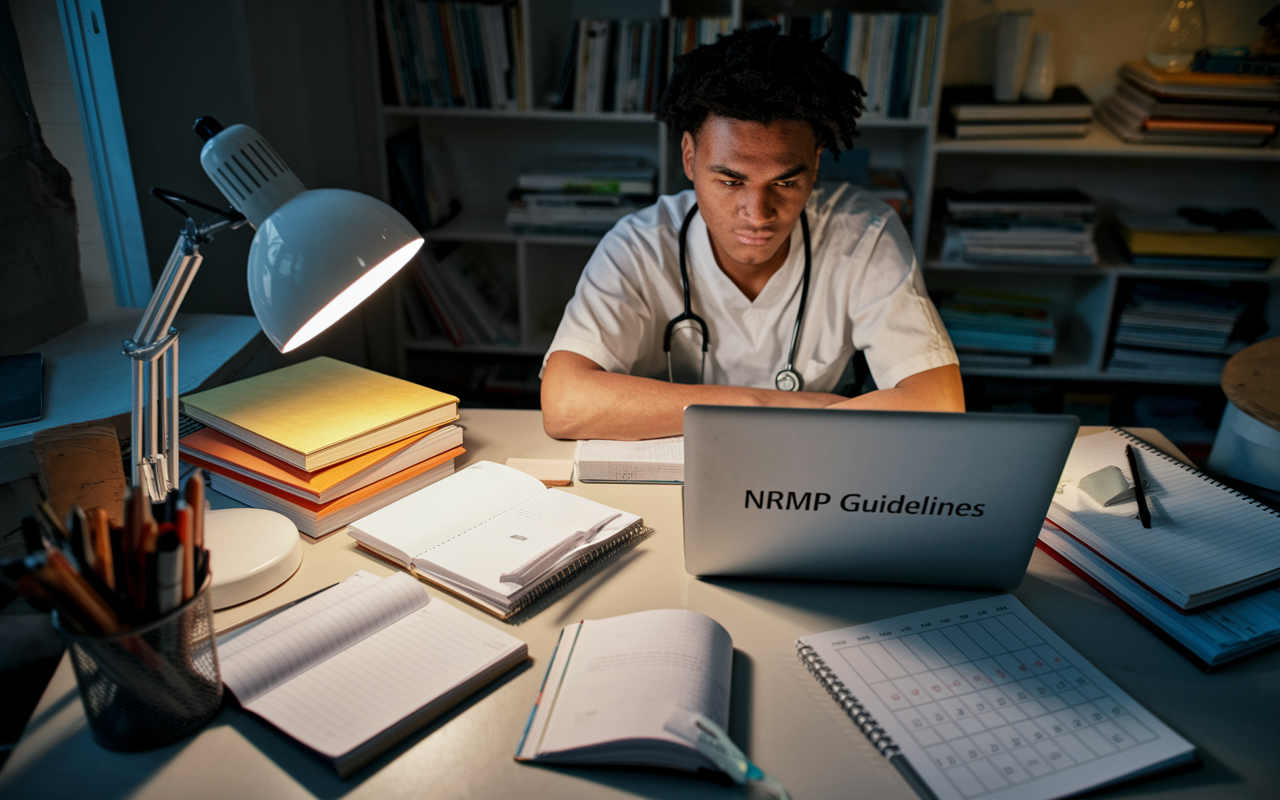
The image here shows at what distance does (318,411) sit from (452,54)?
1.73 meters

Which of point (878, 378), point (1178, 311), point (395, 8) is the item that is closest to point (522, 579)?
point (878, 378)

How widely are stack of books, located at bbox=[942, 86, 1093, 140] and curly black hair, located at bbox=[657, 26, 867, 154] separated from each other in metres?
1.03

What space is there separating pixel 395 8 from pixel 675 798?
2.47 m

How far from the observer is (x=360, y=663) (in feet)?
2.70

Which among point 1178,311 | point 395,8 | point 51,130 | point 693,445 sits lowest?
point 1178,311

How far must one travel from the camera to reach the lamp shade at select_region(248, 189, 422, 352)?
765 millimetres

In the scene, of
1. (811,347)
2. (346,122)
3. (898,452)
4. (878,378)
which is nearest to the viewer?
(898,452)

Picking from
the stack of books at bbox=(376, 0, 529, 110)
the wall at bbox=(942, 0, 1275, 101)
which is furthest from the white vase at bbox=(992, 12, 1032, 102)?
the stack of books at bbox=(376, 0, 529, 110)

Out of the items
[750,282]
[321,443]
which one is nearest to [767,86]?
[750,282]

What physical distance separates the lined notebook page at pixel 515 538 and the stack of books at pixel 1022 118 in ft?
6.27

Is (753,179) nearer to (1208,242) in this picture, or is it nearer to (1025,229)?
(1025,229)

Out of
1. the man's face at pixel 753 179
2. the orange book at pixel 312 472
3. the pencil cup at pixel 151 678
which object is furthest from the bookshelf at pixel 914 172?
the pencil cup at pixel 151 678

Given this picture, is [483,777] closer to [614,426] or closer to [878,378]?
[614,426]

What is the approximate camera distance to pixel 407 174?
2631 mm
